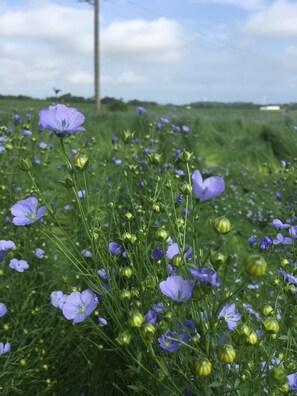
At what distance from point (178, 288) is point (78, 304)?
1.23ft

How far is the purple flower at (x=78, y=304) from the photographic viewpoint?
124 cm

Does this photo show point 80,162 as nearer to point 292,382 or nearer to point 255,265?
point 255,265

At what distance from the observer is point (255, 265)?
0.85m

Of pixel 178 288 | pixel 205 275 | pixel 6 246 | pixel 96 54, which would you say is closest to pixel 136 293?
pixel 178 288

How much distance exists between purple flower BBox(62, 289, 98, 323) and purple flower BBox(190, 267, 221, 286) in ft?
1.22

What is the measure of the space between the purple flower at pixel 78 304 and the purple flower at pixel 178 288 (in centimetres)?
26

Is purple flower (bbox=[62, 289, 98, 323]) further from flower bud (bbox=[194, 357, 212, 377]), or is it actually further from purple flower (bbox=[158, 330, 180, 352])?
flower bud (bbox=[194, 357, 212, 377])

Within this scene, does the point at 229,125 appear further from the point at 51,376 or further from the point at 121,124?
the point at 51,376

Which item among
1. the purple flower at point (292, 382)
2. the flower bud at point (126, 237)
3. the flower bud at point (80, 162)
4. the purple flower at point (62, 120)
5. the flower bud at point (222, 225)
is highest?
the purple flower at point (62, 120)

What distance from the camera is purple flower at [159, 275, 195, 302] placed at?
1020 millimetres

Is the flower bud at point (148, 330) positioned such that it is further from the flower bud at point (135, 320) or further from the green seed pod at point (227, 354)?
the green seed pod at point (227, 354)

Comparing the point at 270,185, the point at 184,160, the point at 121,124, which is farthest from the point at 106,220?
→ the point at 121,124

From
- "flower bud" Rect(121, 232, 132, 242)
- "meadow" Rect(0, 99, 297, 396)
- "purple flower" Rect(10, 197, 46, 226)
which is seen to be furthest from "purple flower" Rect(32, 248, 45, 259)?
"flower bud" Rect(121, 232, 132, 242)

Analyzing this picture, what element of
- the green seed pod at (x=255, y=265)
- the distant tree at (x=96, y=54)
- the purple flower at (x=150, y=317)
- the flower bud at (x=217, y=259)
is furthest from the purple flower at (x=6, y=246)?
the distant tree at (x=96, y=54)
